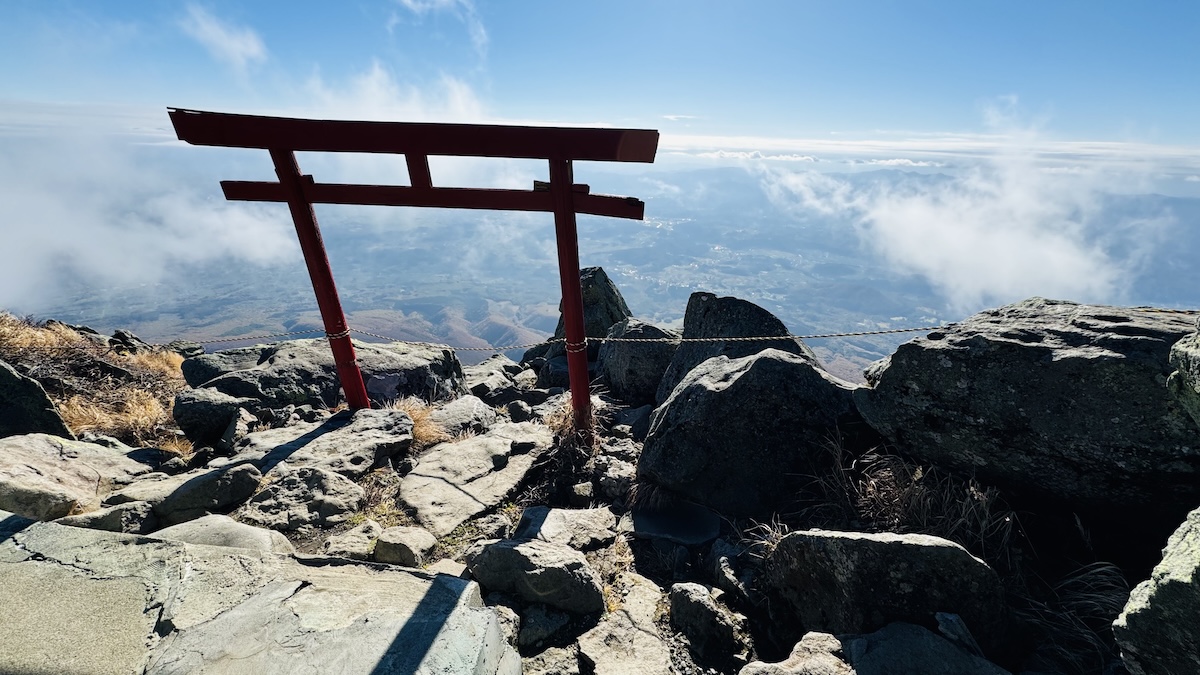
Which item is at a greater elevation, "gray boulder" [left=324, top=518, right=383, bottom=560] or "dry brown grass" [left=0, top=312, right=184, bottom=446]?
"dry brown grass" [left=0, top=312, right=184, bottom=446]

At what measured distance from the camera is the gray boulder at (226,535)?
4094 mm

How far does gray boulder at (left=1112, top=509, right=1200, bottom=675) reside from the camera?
7.76ft

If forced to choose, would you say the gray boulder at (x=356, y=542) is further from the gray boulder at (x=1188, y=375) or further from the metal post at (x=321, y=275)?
the gray boulder at (x=1188, y=375)

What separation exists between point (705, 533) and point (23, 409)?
26.1 feet

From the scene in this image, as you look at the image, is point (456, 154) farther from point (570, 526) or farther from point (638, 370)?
point (638, 370)

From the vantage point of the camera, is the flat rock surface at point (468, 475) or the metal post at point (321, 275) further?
the metal post at point (321, 275)

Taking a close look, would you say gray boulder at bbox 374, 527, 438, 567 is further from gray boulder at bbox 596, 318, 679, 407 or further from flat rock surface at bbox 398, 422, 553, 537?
gray boulder at bbox 596, 318, 679, 407

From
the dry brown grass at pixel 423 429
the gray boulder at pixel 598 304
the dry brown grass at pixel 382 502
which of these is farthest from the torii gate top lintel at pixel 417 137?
the gray boulder at pixel 598 304

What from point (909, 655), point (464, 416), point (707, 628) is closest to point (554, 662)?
point (707, 628)

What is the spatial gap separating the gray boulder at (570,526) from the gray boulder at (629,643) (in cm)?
84

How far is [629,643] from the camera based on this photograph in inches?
145

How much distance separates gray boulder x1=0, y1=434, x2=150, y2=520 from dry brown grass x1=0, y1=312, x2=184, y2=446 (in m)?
0.84

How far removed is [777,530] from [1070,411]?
228 centimetres

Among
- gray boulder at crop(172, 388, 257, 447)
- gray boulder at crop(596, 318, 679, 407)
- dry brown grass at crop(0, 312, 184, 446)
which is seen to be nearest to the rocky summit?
gray boulder at crop(172, 388, 257, 447)
